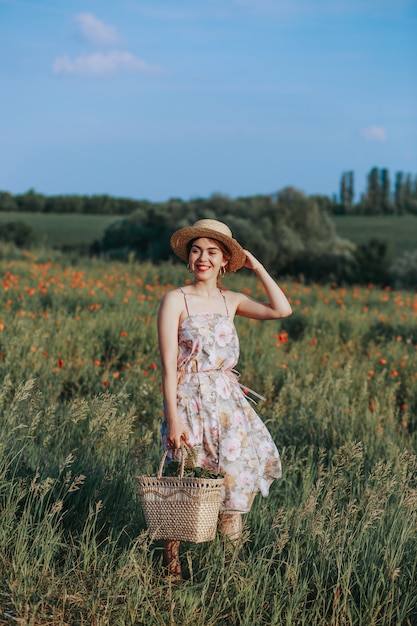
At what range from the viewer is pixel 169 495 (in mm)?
3148

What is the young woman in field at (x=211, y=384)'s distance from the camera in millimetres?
3496

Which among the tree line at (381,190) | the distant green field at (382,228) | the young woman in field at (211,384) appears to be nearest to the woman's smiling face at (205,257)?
the young woman in field at (211,384)

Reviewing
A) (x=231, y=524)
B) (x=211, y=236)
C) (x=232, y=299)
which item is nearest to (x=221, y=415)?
(x=231, y=524)

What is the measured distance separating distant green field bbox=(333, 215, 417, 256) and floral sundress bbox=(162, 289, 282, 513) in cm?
4967

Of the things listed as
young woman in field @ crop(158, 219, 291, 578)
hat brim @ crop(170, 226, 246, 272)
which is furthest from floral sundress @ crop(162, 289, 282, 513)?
hat brim @ crop(170, 226, 246, 272)

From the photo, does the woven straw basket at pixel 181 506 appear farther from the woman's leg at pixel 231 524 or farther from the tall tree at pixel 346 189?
the tall tree at pixel 346 189

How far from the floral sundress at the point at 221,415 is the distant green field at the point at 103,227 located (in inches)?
1873

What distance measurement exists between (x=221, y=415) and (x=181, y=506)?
0.55 m

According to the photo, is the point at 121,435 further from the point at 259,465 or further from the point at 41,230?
the point at 41,230

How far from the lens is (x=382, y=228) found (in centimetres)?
6750

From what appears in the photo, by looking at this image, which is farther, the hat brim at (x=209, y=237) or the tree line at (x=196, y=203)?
the tree line at (x=196, y=203)

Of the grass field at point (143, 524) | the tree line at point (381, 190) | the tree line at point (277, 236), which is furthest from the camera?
the tree line at point (381, 190)

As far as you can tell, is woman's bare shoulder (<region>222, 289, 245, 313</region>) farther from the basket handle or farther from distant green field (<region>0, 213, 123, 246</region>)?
distant green field (<region>0, 213, 123, 246</region>)

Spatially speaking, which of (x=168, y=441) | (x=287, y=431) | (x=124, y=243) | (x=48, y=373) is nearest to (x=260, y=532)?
(x=168, y=441)
